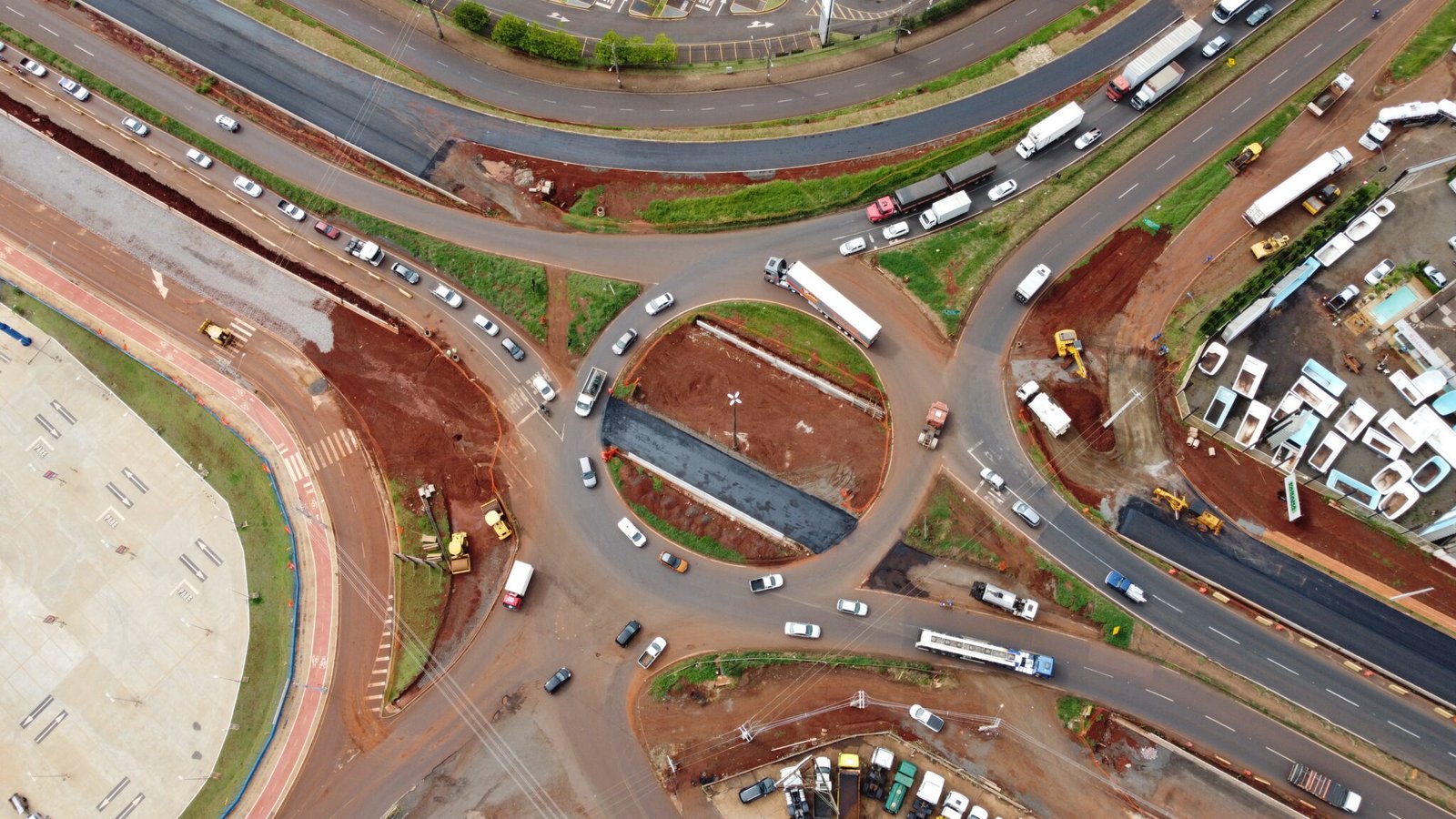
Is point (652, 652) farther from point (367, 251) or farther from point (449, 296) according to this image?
point (367, 251)

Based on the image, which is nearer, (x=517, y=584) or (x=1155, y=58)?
(x=517, y=584)

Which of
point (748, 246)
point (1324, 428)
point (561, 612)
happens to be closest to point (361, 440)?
point (561, 612)

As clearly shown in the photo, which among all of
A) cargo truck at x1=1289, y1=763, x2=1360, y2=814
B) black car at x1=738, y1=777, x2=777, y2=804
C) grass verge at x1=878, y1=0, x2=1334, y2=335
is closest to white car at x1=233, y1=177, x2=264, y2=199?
grass verge at x1=878, y1=0, x2=1334, y2=335

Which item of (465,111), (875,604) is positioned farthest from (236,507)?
(875,604)

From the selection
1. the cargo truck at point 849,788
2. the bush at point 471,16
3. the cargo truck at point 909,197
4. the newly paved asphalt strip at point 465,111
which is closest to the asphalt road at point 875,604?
the cargo truck at point 909,197

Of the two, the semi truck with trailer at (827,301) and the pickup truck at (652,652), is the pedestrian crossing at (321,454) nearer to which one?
the pickup truck at (652,652)

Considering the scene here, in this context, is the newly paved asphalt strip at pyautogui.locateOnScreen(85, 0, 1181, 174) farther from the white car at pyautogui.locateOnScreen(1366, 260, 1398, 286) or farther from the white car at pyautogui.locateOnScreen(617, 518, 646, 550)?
the white car at pyautogui.locateOnScreen(617, 518, 646, 550)
